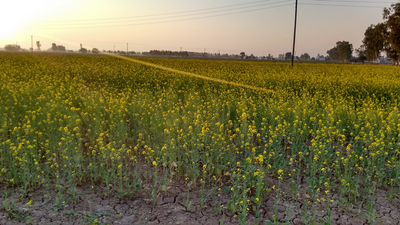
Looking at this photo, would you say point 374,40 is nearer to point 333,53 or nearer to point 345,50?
point 345,50

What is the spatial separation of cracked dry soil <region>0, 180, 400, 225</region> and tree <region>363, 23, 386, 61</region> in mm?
82551

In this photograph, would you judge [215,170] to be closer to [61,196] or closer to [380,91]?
[61,196]

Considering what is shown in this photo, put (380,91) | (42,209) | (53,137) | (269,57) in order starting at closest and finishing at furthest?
(42,209) → (53,137) → (380,91) → (269,57)

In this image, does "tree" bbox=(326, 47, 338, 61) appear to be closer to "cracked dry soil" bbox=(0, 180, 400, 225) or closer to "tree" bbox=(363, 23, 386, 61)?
"tree" bbox=(363, 23, 386, 61)

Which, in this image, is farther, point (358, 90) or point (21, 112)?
point (358, 90)

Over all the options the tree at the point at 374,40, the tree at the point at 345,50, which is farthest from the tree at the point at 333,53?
the tree at the point at 374,40

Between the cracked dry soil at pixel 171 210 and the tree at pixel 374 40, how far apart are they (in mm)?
82551

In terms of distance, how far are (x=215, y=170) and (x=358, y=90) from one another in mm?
11383

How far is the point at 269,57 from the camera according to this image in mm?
110250

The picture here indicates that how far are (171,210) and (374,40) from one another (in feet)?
314

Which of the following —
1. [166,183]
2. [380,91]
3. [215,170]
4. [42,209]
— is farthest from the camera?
[380,91]

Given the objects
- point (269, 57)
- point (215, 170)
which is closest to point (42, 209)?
point (215, 170)

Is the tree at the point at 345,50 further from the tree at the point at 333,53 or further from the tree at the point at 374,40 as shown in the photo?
the tree at the point at 374,40

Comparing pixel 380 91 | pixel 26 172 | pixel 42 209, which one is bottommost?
pixel 42 209
